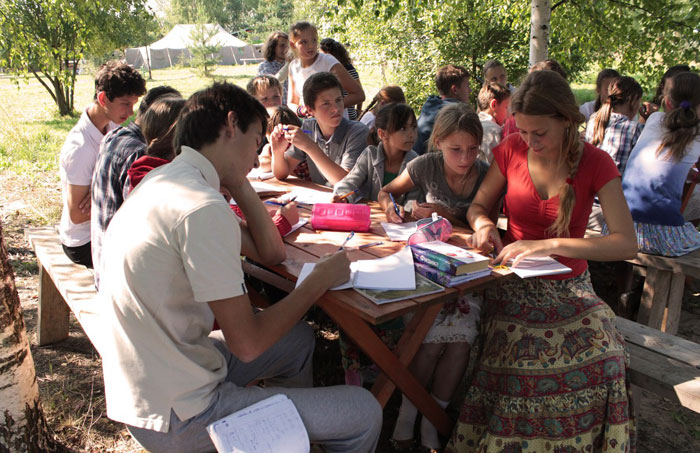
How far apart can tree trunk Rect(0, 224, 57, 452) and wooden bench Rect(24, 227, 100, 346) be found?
45cm

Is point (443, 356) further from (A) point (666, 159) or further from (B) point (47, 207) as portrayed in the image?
(B) point (47, 207)

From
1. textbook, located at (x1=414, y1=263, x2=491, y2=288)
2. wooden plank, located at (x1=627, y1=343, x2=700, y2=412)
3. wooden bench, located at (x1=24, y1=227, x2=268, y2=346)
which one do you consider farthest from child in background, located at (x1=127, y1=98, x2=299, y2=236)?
wooden plank, located at (x1=627, y1=343, x2=700, y2=412)

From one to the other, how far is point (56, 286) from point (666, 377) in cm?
301

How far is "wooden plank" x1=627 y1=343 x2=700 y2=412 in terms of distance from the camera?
185cm

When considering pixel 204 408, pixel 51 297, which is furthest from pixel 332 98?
pixel 204 408

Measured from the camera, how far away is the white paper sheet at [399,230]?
7.59 feet

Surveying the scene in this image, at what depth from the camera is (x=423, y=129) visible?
434cm

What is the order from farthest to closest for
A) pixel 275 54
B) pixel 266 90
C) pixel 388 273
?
pixel 275 54 → pixel 266 90 → pixel 388 273

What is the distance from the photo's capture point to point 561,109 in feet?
6.66

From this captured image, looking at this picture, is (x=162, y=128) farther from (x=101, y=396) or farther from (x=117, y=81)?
(x=101, y=396)

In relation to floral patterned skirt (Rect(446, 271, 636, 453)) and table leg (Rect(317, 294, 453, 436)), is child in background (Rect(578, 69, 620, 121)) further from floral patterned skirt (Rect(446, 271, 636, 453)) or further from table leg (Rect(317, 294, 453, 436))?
table leg (Rect(317, 294, 453, 436))

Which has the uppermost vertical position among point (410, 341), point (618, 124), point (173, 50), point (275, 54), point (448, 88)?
point (173, 50)

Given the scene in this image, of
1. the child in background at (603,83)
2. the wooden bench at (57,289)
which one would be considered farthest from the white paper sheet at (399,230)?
the child in background at (603,83)

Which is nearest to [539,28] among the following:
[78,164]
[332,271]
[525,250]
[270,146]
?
[270,146]
